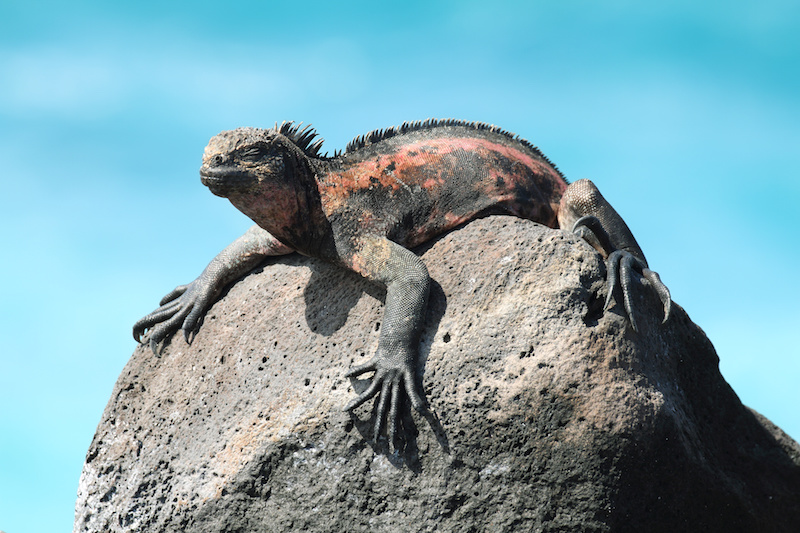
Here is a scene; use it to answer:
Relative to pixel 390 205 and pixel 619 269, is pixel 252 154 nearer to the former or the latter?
pixel 390 205

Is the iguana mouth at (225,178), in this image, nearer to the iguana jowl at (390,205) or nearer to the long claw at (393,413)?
the iguana jowl at (390,205)

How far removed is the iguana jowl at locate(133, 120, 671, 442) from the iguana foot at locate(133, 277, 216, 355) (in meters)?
0.01

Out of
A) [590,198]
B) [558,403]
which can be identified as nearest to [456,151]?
[590,198]

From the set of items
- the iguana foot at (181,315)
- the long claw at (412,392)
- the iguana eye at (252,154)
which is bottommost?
the long claw at (412,392)

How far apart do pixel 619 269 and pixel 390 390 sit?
5.48 ft

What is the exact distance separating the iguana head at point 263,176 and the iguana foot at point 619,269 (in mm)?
1943

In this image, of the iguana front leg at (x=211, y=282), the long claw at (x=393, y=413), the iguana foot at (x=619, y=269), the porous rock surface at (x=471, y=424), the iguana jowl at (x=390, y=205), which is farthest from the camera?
the iguana front leg at (x=211, y=282)

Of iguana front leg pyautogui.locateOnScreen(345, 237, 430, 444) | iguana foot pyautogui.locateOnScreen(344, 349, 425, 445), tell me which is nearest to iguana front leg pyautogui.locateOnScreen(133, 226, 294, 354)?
iguana front leg pyautogui.locateOnScreen(345, 237, 430, 444)

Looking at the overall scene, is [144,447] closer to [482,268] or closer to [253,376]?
[253,376]

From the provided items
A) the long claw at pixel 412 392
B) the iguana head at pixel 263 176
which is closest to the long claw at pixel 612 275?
the long claw at pixel 412 392

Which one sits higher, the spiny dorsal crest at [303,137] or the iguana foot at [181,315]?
the spiny dorsal crest at [303,137]

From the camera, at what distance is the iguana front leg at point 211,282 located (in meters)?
7.05

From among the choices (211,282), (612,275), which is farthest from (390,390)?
(211,282)

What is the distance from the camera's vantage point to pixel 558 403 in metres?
5.21
